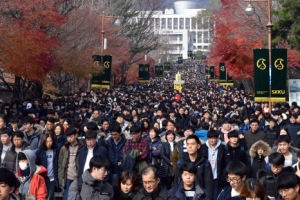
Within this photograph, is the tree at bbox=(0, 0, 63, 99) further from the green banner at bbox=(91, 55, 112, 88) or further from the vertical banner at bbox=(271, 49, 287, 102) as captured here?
the vertical banner at bbox=(271, 49, 287, 102)

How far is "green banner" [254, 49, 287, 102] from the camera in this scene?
1952 cm

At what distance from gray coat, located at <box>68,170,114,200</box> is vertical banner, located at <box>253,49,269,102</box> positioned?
1380 centimetres

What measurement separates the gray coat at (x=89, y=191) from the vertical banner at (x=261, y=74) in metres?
13.8

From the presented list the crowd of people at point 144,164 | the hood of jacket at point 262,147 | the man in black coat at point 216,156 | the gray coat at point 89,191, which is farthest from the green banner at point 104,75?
the gray coat at point 89,191

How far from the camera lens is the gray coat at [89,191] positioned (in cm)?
618

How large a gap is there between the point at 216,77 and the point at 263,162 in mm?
62239

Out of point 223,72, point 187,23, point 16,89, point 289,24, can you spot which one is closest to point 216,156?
point 289,24

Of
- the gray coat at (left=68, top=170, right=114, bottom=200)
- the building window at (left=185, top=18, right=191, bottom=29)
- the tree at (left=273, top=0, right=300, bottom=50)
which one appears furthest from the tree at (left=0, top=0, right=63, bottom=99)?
the building window at (left=185, top=18, right=191, bottom=29)

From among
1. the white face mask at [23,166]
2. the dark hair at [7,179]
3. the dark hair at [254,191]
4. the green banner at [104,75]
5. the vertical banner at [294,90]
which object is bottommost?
the dark hair at [254,191]

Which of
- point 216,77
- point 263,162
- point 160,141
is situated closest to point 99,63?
point 160,141

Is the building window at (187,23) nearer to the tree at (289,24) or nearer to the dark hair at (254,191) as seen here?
the tree at (289,24)

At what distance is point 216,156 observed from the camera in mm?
9352

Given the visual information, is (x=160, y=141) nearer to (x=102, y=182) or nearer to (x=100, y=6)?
(x=102, y=182)

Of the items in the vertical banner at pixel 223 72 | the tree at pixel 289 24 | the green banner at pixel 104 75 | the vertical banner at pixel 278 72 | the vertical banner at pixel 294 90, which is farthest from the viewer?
the vertical banner at pixel 223 72
